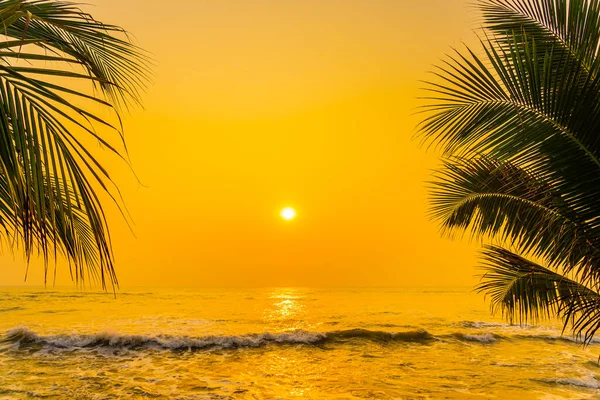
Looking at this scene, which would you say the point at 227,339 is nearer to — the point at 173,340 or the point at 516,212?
the point at 173,340

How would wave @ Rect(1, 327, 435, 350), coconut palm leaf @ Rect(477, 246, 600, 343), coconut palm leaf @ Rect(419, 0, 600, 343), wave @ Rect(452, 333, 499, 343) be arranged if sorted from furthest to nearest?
wave @ Rect(452, 333, 499, 343), wave @ Rect(1, 327, 435, 350), coconut palm leaf @ Rect(477, 246, 600, 343), coconut palm leaf @ Rect(419, 0, 600, 343)

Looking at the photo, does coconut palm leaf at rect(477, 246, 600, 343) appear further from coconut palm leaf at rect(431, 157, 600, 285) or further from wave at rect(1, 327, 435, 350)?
wave at rect(1, 327, 435, 350)

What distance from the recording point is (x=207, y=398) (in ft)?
29.3

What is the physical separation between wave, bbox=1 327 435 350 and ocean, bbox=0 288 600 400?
0.05 metres

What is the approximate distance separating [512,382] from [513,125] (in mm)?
9960

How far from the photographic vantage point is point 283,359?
1441 centimetres

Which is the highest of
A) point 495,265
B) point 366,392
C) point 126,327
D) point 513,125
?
point 513,125

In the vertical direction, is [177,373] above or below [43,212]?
below

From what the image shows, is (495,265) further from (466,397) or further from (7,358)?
(7,358)

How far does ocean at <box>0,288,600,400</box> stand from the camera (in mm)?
9742

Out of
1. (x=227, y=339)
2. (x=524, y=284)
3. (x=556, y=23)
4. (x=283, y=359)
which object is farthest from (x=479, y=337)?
(x=556, y=23)

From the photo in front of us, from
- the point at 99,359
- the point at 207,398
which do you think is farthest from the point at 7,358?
the point at 207,398

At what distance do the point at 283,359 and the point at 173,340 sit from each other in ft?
18.2

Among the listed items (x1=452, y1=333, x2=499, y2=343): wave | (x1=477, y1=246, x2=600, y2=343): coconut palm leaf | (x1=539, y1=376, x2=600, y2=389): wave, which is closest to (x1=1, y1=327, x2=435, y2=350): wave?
(x1=452, y1=333, x2=499, y2=343): wave
